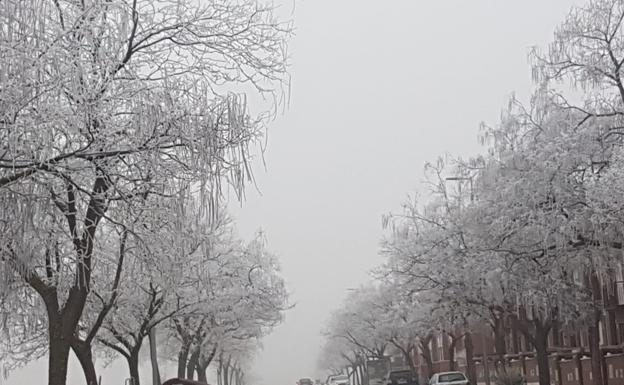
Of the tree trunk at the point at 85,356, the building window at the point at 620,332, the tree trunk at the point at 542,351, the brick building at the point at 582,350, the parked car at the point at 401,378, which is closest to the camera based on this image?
the tree trunk at the point at 85,356

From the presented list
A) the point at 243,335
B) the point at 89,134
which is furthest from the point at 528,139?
the point at 243,335

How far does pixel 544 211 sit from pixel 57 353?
38.0 feet

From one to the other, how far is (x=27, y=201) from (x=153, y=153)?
1.60 metres

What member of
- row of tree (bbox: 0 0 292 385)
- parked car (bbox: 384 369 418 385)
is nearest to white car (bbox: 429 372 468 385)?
parked car (bbox: 384 369 418 385)

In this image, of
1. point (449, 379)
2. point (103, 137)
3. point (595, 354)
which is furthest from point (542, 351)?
point (103, 137)

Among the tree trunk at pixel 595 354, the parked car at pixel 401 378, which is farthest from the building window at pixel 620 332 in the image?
the parked car at pixel 401 378

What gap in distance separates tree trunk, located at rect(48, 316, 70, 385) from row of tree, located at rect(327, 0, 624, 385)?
11.0 meters

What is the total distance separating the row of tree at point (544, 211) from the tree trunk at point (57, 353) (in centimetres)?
1096

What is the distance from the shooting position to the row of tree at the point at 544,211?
19.7m

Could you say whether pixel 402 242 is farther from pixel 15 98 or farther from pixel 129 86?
pixel 15 98

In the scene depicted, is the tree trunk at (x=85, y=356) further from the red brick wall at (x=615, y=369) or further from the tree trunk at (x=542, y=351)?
the red brick wall at (x=615, y=369)

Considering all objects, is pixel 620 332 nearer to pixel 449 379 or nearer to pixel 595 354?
pixel 449 379

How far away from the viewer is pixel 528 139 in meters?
23.6

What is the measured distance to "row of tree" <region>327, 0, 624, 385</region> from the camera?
64.5 ft
